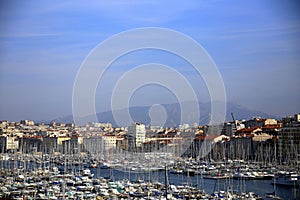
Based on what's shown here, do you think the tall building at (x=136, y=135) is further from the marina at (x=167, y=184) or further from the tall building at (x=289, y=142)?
the tall building at (x=289, y=142)

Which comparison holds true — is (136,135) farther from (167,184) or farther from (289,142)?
(167,184)

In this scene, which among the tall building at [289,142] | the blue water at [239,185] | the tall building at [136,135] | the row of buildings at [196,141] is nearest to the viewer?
the blue water at [239,185]

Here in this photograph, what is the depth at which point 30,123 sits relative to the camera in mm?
27328

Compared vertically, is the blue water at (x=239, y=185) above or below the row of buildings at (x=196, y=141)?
below

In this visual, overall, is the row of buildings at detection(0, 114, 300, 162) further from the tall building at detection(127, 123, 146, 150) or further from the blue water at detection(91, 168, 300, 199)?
the blue water at detection(91, 168, 300, 199)

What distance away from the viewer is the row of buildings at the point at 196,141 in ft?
38.2

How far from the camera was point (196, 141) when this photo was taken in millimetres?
13828

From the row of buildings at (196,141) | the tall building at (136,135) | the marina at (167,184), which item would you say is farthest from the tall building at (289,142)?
the tall building at (136,135)

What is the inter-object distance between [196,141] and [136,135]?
2221 millimetres

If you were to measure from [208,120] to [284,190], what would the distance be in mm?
6059

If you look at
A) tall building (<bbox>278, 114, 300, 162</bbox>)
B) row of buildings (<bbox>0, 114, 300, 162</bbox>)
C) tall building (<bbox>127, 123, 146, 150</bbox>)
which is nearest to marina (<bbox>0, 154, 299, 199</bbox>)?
tall building (<bbox>278, 114, 300, 162</bbox>)

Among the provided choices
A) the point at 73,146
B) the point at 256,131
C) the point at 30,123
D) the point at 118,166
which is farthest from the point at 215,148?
the point at 30,123

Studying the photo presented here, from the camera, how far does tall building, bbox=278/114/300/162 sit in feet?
33.9

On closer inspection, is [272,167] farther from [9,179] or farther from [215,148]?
[9,179]
